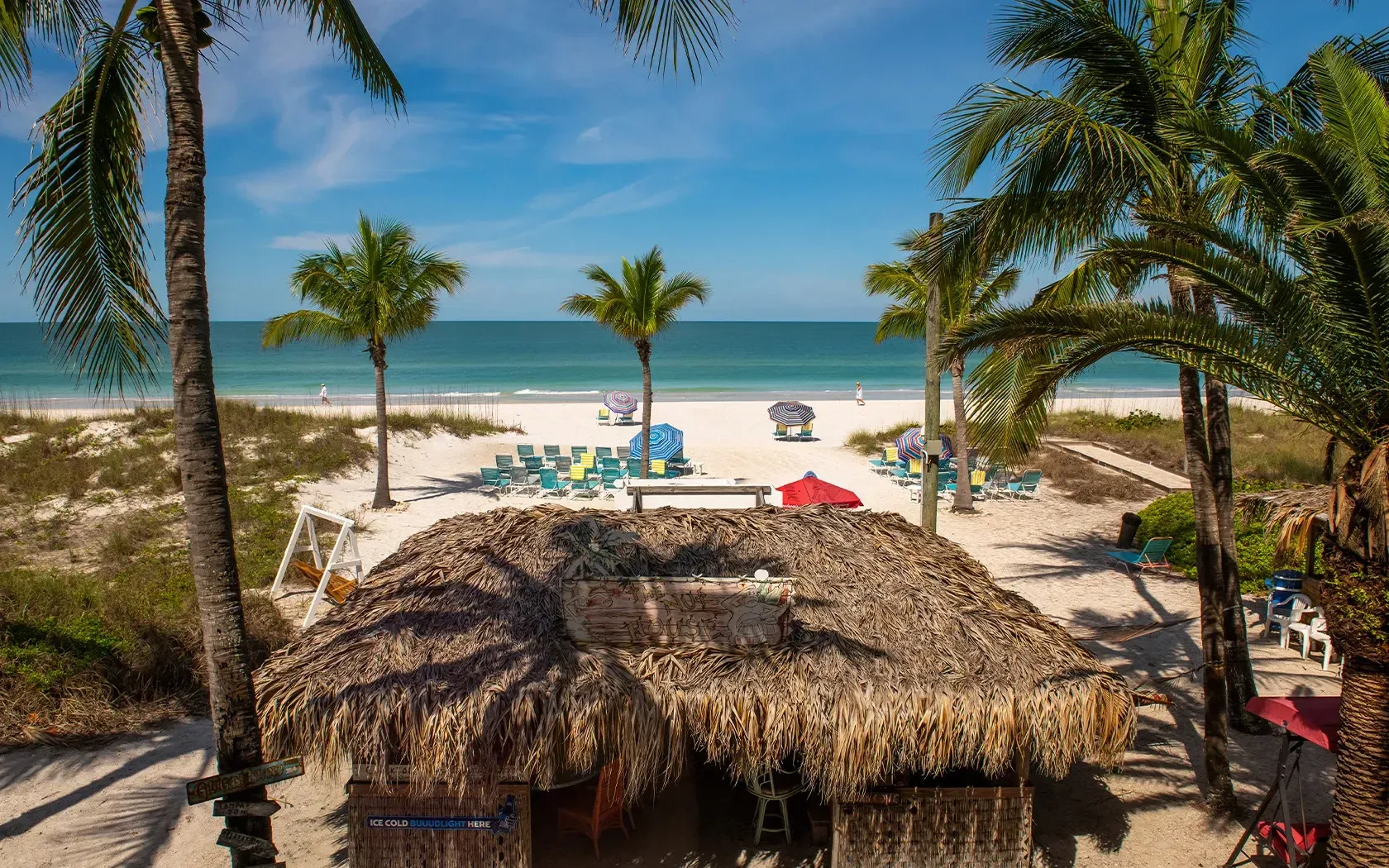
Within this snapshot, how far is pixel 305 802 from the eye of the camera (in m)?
6.46

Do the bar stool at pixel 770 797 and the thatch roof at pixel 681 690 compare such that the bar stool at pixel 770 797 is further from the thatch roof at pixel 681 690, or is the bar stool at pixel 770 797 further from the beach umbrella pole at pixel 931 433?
the beach umbrella pole at pixel 931 433

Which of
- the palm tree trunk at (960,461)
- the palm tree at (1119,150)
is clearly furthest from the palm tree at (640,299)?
the palm tree at (1119,150)

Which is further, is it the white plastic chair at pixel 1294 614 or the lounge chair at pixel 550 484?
the lounge chair at pixel 550 484

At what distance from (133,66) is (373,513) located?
12035 mm

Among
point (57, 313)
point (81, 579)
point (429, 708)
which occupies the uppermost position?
point (57, 313)

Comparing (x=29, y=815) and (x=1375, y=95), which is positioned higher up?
(x=1375, y=95)

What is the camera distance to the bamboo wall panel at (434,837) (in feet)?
17.1

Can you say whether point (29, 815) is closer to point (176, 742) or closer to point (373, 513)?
point (176, 742)

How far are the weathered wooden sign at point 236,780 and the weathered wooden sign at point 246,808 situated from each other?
58mm

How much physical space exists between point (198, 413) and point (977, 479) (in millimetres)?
16810

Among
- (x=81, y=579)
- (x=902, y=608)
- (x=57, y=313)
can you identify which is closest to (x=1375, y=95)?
(x=902, y=608)

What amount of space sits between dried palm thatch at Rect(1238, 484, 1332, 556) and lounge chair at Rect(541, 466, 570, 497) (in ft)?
43.8

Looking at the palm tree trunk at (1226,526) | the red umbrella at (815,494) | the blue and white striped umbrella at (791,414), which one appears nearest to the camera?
the palm tree trunk at (1226,526)

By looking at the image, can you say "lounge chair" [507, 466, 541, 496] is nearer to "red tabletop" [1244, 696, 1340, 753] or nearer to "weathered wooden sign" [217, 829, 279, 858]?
"weathered wooden sign" [217, 829, 279, 858]
